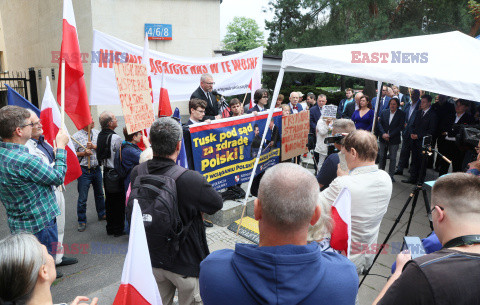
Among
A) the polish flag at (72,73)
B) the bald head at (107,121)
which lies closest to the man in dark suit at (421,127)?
the bald head at (107,121)

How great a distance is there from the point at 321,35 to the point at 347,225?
12.5 m

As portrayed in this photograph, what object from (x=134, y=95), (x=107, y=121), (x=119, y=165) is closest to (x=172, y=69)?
(x=107, y=121)

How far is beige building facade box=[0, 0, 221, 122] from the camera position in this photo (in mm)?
8906

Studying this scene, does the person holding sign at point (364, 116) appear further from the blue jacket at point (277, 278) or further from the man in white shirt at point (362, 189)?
the blue jacket at point (277, 278)

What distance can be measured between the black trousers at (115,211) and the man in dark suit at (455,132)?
617 centimetres

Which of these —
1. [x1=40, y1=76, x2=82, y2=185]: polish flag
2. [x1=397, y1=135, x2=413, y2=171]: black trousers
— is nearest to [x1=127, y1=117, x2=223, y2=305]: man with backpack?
[x1=40, y1=76, x2=82, y2=185]: polish flag

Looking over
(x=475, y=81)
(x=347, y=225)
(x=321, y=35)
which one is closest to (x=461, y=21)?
(x=321, y=35)

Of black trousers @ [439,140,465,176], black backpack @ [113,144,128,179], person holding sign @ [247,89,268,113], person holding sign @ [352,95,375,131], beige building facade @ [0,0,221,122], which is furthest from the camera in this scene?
beige building facade @ [0,0,221,122]

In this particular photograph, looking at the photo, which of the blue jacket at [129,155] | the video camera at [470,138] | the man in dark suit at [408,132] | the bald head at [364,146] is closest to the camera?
the bald head at [364,146]

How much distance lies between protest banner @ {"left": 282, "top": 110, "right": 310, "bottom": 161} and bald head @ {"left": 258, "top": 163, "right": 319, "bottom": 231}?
4210mm

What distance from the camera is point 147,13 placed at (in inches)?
377

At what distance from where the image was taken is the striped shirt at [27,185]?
2654mm

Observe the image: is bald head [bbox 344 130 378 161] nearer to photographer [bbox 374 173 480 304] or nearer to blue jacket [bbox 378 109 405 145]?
photographer [bbox 374 173 480 304]

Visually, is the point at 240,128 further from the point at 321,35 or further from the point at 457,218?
the point at 321,35
